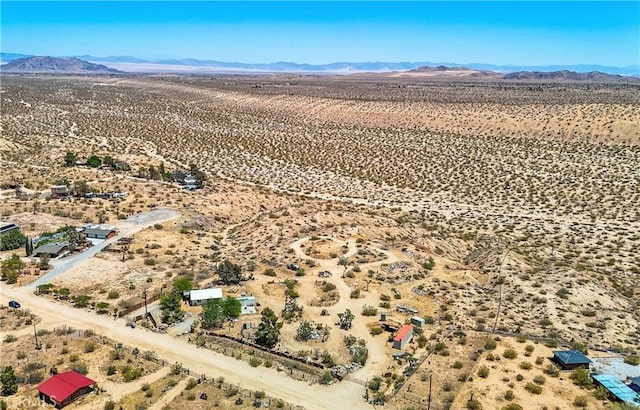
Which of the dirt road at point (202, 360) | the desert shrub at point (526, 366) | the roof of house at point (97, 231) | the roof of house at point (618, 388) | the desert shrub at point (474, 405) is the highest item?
the roof of house at point (618, 388)

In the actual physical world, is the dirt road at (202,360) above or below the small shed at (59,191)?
below

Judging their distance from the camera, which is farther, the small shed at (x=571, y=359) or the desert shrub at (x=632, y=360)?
the desert shrub at (x=632, y=360)

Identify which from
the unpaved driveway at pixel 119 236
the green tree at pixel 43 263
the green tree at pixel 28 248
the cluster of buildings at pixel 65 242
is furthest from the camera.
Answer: the green tree at pixel 28 248

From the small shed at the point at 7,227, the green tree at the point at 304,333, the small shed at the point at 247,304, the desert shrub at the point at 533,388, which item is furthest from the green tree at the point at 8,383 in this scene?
the desert shrub at the point at 533,388

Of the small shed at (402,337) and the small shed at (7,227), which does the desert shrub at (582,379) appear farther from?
the small shed at (7,227)

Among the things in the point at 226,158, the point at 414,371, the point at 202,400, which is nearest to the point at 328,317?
the point at 414,371

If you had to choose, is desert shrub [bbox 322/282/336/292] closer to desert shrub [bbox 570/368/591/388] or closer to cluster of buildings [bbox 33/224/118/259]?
desert shrub [bbox 570/368/591/388]

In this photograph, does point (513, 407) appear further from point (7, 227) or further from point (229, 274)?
point (7, 227)

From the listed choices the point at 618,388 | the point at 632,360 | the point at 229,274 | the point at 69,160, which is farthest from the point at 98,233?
the point at 632,360
